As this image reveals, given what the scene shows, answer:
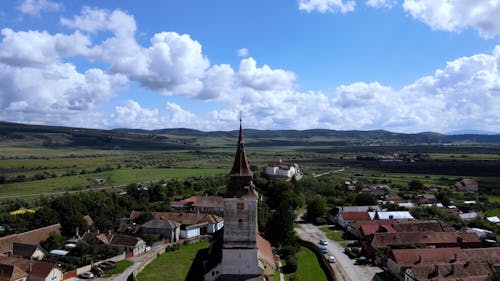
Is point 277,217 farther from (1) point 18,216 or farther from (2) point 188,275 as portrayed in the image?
(1) point 18,216

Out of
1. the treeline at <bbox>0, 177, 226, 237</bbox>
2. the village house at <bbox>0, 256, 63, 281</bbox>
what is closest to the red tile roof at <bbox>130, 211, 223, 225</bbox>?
the treeline at <bbox>0, 177, 226, 237</bbox>

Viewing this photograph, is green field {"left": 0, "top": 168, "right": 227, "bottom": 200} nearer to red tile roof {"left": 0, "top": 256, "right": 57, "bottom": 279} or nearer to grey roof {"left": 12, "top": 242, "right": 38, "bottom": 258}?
grey roof {"left": 12, "top": 242, "right": 38, "bottom": 258}

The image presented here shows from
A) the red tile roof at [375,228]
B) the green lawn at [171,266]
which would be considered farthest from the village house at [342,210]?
the green lawn at [171,266]

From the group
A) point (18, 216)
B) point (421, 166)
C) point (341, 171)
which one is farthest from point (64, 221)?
point (421, 166)

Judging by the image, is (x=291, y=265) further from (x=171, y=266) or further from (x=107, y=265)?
(x=107, y=265)

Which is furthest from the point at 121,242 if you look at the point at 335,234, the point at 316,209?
the point at 316,209

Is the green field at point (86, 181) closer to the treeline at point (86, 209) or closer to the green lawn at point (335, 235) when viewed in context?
the treeline at point (86, 209)
